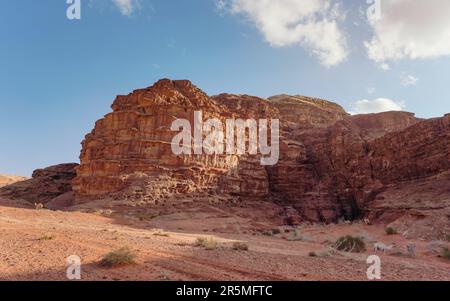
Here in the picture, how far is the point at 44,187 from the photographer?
45.9m

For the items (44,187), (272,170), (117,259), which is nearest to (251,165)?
(272,170)

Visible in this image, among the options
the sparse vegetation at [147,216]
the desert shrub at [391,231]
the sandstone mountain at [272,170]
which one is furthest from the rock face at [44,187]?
the desert shrub at [391,231]

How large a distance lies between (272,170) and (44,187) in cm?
2825

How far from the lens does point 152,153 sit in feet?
109

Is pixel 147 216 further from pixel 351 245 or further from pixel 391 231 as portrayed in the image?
pixel 351 245

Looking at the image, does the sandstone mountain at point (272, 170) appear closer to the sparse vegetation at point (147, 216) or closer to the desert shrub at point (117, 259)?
the sparse vegetation at point (147, 216)

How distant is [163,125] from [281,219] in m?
14.3

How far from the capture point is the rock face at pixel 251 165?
31.2 metres

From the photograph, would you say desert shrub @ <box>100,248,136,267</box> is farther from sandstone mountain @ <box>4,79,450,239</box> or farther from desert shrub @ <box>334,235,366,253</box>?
sandstone mountain @ <box>4,79,450,239</box>

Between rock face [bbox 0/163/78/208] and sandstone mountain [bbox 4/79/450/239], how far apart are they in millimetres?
420

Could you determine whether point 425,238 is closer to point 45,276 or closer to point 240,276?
point 240,276

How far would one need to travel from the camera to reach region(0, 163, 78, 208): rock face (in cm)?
4338

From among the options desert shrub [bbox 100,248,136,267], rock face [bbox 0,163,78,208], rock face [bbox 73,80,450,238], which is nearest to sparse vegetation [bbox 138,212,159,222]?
rock face [bbox 73,80,450,238]
